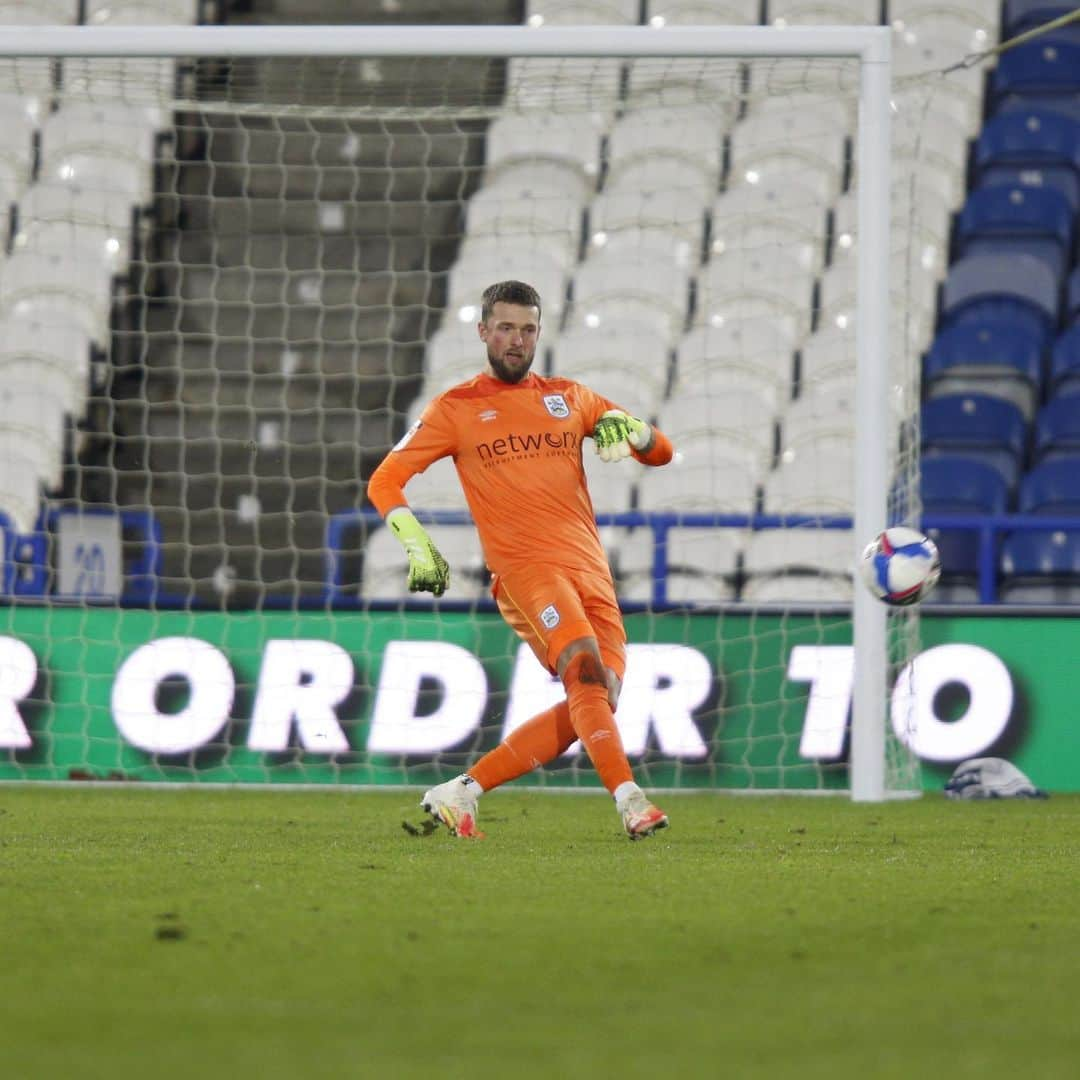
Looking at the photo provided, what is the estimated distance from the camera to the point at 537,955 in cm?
342

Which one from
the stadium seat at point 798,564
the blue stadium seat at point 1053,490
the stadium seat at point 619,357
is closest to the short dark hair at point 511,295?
the stadium seat at point 798,564

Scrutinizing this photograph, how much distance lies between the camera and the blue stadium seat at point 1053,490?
1027cm

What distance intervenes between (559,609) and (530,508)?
34 centimetres

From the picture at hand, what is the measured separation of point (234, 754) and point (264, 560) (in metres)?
2.87

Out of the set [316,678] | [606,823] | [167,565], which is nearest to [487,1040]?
[606,823]

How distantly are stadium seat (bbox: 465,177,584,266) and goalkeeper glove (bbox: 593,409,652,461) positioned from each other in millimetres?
5556

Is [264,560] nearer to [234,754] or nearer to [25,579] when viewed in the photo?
[25,579]

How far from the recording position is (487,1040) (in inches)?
105

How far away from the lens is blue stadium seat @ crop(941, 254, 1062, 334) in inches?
461

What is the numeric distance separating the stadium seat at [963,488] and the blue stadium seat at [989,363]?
0.78 metres

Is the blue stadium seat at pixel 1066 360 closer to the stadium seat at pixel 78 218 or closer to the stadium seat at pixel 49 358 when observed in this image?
the stadium seat at pixel 78 218

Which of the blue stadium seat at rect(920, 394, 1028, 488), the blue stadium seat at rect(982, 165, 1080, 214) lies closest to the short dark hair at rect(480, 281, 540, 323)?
the blue stadium seat at rect(920, 394, 1028, 488)

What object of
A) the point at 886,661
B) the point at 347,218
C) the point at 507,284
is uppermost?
the point at 347,218

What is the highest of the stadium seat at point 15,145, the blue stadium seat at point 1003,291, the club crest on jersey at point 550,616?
the stadium seat at point 15,145
